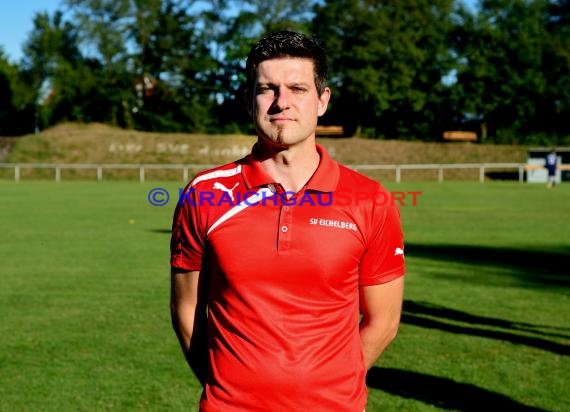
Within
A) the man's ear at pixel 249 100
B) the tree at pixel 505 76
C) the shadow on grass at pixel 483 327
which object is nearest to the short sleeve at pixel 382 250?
the man's ear at pixel 249 100

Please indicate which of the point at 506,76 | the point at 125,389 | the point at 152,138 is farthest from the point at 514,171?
the point at 125,389

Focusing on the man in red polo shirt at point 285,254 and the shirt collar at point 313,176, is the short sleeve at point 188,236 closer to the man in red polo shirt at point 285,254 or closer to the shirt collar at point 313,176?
the man in red polo shirt at point 285,254

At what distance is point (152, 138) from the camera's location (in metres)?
65.8

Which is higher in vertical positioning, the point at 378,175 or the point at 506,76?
the point at 506,76

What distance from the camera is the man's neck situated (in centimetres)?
360

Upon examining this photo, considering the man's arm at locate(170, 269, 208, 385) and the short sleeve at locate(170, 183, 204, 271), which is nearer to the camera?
the short sleeve at locate(170, 183, 204, 271)

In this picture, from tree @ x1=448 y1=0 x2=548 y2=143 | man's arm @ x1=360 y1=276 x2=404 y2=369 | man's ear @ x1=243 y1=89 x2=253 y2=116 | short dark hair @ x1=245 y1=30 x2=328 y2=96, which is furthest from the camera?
tree @ x1=448 y1=0 x2=548 y2=143

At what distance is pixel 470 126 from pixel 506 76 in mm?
6036

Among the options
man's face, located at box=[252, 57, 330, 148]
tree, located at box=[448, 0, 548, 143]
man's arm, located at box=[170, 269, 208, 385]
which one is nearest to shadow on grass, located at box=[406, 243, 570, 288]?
man's arm, located at box=[170, 269, 208, 385]

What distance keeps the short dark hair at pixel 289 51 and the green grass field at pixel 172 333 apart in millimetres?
4155

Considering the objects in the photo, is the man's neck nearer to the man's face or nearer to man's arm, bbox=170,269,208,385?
the man's face

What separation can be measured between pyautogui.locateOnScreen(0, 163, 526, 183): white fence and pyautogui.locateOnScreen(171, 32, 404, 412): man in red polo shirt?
5301cm

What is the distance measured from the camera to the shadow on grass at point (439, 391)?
23.6 feet

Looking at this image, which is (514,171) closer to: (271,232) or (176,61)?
(176,61)
